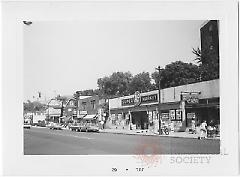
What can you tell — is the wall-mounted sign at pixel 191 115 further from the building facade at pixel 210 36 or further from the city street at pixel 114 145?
the building facade at pixel 210 36

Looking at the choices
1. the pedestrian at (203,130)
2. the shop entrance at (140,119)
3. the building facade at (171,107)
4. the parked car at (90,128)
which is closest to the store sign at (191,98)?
the building facade at (171,107)

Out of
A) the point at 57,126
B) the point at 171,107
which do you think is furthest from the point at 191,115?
the point at 57,126

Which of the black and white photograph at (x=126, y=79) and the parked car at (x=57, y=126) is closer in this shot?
the black and white photograph at (x=126, y=79)

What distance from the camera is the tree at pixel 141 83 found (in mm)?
3303

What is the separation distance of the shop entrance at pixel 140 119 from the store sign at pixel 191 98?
0.73 ft

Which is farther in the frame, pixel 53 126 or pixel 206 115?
pixel 53 126

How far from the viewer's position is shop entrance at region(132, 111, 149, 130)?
3352 mm

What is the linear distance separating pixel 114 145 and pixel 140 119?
0.20m

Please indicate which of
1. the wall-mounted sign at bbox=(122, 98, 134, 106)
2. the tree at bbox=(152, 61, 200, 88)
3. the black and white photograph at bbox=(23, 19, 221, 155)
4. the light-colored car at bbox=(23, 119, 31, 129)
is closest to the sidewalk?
the black and white photograph at bbox=(23, 19, 221, 155)

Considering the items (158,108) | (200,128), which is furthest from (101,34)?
(200,128)

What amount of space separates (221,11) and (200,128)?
0.61 metres

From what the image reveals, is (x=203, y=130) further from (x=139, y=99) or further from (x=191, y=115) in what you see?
(x=139, y=99)

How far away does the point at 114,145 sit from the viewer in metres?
3.30

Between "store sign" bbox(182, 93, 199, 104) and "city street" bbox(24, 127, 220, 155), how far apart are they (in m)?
0.20
